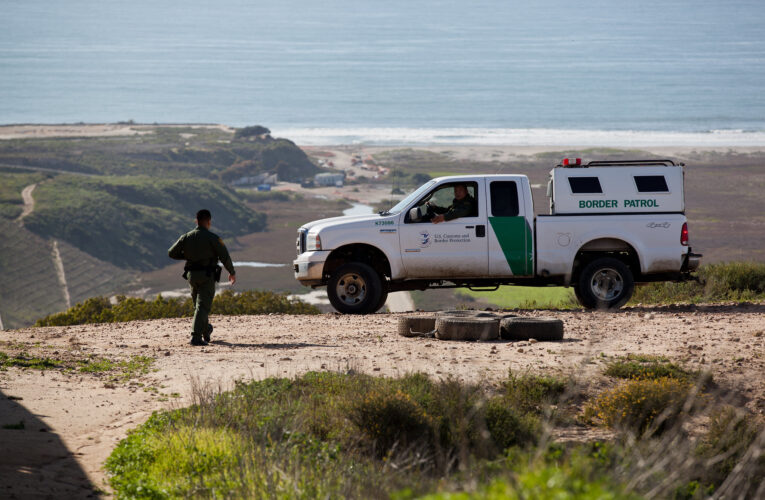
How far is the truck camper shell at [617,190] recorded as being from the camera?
15.1 metres

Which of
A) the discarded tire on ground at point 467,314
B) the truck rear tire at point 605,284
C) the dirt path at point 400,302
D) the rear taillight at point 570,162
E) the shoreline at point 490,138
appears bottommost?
the dirt path at point 400,302

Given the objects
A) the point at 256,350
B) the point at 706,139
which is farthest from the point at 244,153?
the point at 256,350

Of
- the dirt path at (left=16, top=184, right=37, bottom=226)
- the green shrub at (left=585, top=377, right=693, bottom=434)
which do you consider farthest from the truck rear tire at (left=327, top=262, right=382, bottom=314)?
the dirt path at (left=16, top=184, right=37, bottom=226)

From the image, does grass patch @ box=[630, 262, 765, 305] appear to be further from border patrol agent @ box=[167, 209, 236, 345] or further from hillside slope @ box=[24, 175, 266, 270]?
hillside slope @ box=[24, 175, 266, 270]

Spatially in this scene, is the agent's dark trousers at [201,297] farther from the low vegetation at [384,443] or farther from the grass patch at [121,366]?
the low vegetation at [384,443]

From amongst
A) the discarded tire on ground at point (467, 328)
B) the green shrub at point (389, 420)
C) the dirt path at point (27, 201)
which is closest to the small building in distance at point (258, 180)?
the dirt path at point (27, 201)

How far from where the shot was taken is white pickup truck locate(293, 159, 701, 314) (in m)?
15.1

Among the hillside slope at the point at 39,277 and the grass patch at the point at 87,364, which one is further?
the hillside slope at the point at 39,277

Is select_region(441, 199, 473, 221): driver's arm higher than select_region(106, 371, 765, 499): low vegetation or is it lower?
higher

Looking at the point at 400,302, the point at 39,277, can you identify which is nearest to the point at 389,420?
the point at 400,302

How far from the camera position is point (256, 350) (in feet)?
42.6

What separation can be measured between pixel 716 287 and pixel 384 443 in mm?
11914

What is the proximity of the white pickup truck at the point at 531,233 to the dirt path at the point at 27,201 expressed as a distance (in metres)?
55.6

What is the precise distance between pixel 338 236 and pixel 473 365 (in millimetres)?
4547
